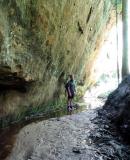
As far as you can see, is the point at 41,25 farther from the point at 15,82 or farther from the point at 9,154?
the point at 9,154

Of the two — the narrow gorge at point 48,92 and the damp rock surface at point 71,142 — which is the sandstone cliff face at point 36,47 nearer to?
the narrow gorge at point 48,92

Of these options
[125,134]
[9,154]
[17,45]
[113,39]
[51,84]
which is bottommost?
[9,154]

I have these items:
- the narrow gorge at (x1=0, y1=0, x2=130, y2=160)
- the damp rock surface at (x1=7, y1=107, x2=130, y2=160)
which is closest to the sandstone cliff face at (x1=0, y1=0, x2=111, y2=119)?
the narrow gorge at (x1=0, y1=0, x2=130, y2=160)

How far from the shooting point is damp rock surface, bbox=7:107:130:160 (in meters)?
7.81

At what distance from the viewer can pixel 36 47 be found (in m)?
13.6

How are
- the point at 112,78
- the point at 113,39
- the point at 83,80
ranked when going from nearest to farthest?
the point at 83,80 < the point at 113,39 < the point at 112,78

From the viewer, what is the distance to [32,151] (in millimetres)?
8570

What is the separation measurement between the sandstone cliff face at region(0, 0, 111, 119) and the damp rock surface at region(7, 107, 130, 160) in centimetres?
258

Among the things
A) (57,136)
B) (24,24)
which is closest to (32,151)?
(57,136)

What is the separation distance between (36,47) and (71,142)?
228 inches

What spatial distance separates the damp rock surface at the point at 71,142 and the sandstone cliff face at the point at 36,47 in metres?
2.58

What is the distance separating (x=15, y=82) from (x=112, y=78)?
37457mm

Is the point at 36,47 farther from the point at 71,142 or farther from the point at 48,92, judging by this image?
the point at 71,142

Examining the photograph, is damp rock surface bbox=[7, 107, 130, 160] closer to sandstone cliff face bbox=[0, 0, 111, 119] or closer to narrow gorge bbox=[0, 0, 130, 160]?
narrow gorge bbox=[0, 0, 130, 160]
